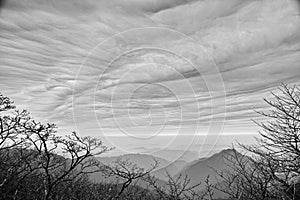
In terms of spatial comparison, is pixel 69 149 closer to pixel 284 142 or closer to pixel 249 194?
pixel 249 194

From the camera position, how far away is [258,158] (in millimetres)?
10453

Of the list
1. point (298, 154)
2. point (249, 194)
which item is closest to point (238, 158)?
point (249, 194)

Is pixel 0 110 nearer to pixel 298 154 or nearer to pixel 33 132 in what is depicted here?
pixel 33 132

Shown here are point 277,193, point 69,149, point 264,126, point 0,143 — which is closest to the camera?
point 277,193

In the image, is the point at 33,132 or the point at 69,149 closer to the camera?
the point at 33,132

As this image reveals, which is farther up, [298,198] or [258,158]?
[258,158]

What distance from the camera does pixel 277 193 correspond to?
30.1 feet

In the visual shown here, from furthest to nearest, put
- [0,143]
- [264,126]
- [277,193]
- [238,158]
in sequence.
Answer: [0,143] → [238,158] → [264,126] → [277,193]

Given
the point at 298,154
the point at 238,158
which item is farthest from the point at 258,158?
the point at 298,154

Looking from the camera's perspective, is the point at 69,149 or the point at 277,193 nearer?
the point at 277,193

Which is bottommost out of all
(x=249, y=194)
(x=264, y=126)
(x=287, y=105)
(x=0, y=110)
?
(x=249, y=194)

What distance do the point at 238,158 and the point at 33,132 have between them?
516 inches

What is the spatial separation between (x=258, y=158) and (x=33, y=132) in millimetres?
13957

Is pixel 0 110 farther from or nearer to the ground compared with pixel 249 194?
farther from the ground
